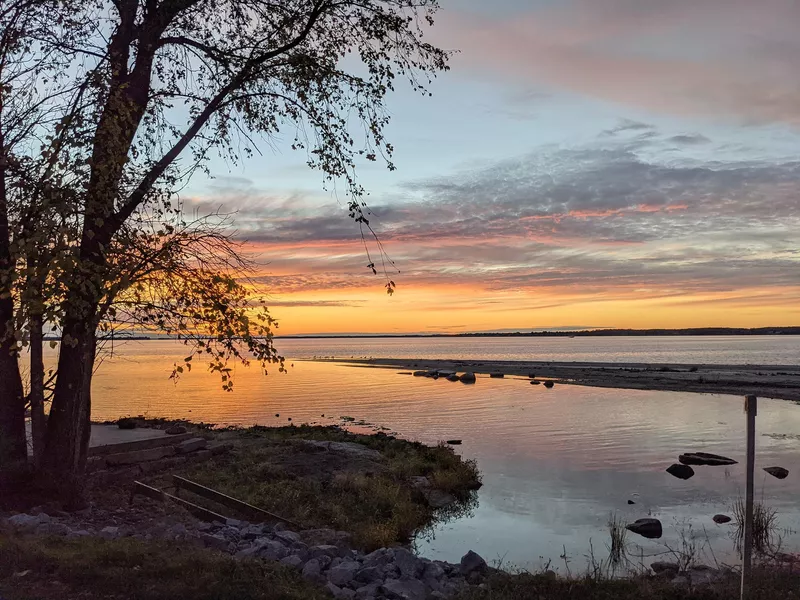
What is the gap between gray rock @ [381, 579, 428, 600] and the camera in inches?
366

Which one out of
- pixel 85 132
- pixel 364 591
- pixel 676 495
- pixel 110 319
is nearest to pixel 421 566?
pixel 364 591

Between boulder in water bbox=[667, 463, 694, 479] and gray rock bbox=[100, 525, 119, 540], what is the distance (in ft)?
61.0

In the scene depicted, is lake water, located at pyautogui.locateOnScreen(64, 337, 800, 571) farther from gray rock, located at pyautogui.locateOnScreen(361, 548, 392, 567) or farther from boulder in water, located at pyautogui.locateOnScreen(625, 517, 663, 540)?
gray rock, located at pyautogui.locateOnScreen(361, 548, 392, 567)

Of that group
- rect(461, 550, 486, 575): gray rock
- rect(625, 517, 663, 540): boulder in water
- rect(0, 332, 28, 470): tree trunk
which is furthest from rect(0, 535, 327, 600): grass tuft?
rect(625, 517, 663, 540): boulder in water

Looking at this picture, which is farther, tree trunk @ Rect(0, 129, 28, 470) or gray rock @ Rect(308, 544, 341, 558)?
tree trunk @ Rect(0, 129, 28, 470)

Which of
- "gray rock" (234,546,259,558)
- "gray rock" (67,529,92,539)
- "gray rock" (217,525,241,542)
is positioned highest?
"gray rock" (67,529,92,539)

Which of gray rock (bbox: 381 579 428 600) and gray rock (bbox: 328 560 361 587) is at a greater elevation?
gray rock (bbox: 328 560 361 587)

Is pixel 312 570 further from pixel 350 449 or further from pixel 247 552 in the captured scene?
pixel 350 449

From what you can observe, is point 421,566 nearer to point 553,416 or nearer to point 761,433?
point 761,433

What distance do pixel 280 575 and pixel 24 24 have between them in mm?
11098

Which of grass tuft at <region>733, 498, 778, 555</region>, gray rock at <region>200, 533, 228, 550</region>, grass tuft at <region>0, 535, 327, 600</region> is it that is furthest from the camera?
grass tuft at <region>733, 498, 778, 555</region>

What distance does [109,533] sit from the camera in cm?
1114

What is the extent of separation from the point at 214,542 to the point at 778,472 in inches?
786

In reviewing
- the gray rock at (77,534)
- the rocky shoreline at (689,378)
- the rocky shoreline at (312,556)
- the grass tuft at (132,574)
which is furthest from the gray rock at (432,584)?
the rocky shoreline at (689,378)
